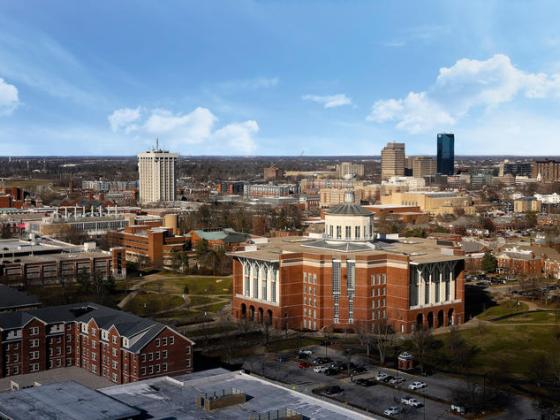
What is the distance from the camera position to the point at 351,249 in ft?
227

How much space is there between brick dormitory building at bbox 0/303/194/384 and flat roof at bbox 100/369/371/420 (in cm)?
823

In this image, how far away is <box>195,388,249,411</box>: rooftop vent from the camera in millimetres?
34625

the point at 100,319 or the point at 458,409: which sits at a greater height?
the point at 100,319

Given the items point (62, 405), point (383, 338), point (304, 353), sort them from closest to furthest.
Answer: point (62, 405) → point (304, 353) → point (383, 338)

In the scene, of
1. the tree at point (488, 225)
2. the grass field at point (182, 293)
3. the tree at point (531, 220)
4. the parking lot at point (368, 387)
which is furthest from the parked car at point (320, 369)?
the tree at point (531, 220)

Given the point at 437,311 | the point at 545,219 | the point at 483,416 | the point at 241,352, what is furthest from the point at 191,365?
the point at 545,219

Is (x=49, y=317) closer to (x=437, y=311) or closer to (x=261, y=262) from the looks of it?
(x=261, y=262)

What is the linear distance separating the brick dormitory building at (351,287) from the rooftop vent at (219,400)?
99.5ft

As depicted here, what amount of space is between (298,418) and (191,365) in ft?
58.7

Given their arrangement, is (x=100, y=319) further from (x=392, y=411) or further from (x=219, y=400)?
(x=392, y=411)

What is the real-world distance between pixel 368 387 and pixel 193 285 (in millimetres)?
39649

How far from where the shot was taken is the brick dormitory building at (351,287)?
216 feet

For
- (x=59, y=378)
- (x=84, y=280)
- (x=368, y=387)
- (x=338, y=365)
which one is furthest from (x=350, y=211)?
(x=59, y=378)

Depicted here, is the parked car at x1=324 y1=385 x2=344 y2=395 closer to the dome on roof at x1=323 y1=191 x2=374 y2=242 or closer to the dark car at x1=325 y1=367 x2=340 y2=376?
the dark car at x1=325 y1=367 x2=340 y2=376
